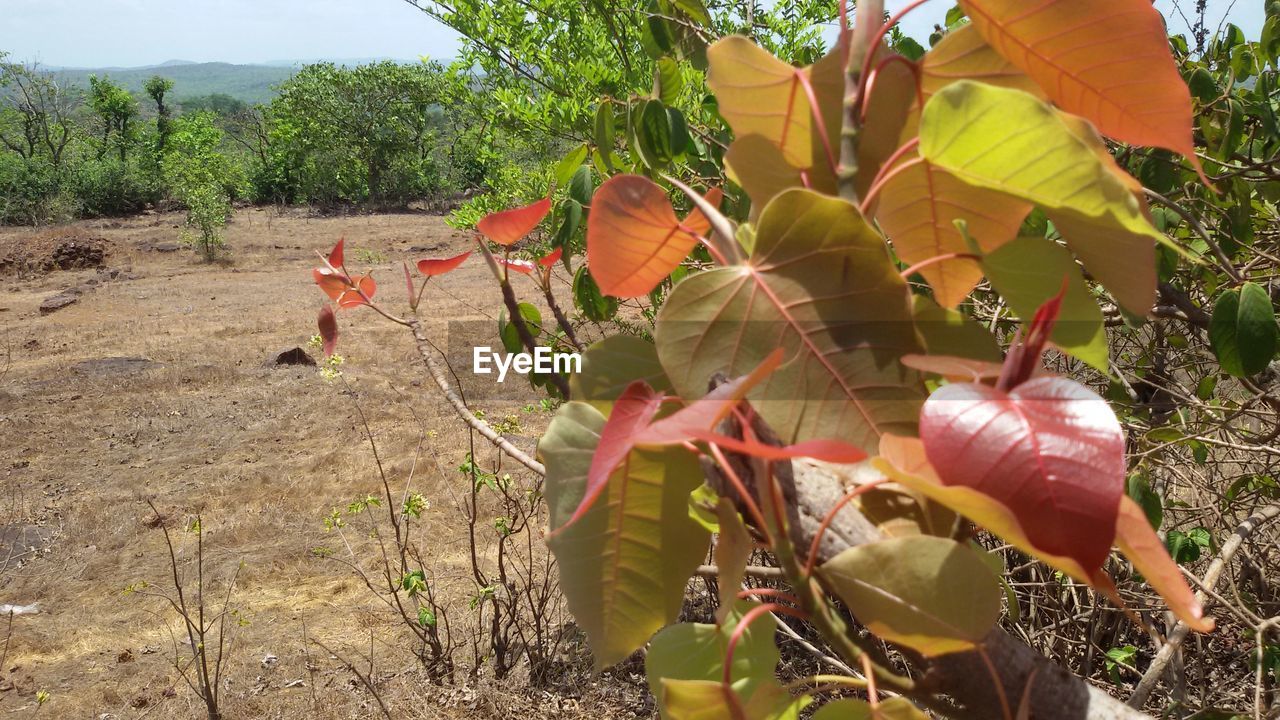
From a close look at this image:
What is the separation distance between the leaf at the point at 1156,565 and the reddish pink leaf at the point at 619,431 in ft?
0.39

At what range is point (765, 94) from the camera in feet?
0.98

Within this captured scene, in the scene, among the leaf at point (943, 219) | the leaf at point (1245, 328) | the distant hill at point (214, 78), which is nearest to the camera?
the leaf at point (943, 219)

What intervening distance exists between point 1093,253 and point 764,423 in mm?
113

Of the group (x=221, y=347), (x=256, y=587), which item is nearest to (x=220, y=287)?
(x=221, y=347)

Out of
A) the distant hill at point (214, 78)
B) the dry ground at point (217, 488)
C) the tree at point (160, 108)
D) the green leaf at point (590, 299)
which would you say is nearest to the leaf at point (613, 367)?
the green leaf at point (590, 299)

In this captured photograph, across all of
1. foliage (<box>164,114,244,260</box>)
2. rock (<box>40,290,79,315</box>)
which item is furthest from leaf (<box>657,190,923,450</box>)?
foliage (<box>164,114,244,260</box>)

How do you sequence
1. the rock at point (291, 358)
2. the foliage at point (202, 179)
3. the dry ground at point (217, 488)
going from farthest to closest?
the foliage at point (202, 179), the rock at point (291, 358), the dry ground at point (217, 488)

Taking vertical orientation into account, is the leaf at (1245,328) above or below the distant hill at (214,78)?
below

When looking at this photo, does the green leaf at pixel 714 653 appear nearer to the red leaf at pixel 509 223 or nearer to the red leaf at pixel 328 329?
the red leaf at pixel 509 223

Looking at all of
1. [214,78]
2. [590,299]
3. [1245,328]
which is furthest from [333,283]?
[214,78]

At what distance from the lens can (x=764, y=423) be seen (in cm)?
24

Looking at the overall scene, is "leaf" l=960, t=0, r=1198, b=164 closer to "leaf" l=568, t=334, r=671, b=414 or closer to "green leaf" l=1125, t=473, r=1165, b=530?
"leaf" l=568, t=334, r=671, b=414

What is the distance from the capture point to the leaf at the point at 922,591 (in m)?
0.21

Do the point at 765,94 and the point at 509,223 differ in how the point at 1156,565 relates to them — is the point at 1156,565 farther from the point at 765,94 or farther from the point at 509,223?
the point at 509,223
